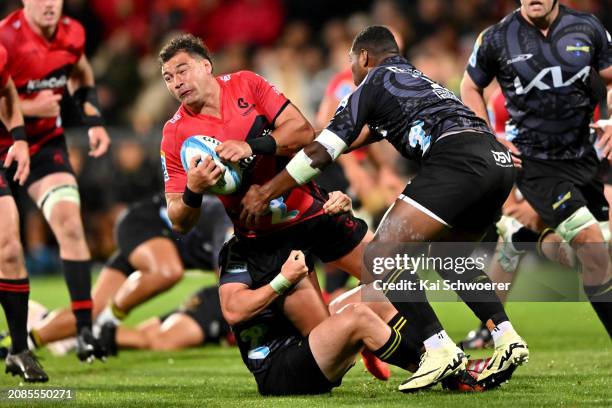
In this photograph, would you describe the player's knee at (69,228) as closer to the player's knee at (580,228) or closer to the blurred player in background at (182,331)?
the blurred player in background at (182,331)

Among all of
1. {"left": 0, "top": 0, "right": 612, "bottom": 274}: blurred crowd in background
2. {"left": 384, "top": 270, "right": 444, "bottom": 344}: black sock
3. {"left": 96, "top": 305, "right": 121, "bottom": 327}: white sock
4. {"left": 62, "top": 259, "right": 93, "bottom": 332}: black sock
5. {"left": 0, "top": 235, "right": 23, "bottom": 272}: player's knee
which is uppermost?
{"left": 384, "top": 270, "right": 444, "bottom": 344}: black sock

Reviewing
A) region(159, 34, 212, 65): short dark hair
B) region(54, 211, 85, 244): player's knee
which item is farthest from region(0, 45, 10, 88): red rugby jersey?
region(159, 34, 212, 65): short dark hair

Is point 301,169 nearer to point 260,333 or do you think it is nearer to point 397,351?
point 260,333

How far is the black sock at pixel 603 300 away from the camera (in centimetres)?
678

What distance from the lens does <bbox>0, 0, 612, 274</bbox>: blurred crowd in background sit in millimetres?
15547

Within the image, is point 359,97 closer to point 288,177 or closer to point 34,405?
point 288,177

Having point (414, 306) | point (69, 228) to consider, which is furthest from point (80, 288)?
point (414, 306)

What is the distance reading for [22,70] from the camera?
7891 mm

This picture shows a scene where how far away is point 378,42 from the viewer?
6.14m

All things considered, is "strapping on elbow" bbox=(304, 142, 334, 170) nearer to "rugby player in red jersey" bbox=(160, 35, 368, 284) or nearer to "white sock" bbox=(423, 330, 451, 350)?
"rugby player in red jersey" bbox=(160, 35, 368, 284)

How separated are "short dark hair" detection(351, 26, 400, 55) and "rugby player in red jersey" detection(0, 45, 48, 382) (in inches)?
94.7

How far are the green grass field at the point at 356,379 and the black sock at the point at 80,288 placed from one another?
38cm

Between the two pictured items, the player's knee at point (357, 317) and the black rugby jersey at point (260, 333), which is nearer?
the player's knee at point (357, 317)

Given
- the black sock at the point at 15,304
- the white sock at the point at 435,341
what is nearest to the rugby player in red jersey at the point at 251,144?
the white sock at the point at 435,341
